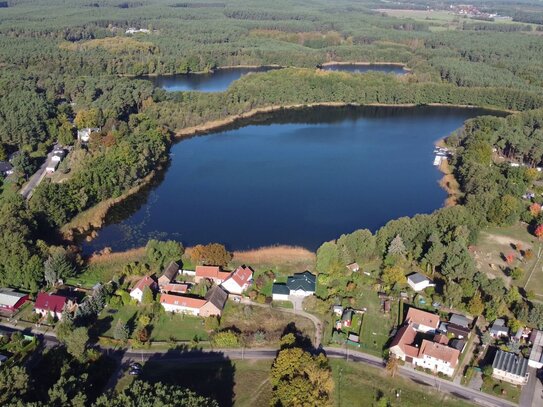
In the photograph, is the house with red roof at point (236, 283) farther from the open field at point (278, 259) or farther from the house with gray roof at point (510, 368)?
the house with gray roof at point (510, 368)

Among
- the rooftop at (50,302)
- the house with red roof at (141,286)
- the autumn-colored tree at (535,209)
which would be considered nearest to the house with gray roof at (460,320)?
the autumn-colored tree at (535,209)

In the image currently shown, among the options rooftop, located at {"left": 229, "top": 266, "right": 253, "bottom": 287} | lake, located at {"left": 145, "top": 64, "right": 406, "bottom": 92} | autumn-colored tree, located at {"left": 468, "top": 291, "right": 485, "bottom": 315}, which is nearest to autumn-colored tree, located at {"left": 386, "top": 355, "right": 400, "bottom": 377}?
autumn-colored tree, located at {"left": 468, "top": 291, "right": 485, "bottom": 315}

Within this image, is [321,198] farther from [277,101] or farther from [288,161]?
[277,101]

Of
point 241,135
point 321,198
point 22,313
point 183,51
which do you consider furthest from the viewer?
point 183,51

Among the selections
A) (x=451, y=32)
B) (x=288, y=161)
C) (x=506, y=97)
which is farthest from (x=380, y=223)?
(x=451, y=32)

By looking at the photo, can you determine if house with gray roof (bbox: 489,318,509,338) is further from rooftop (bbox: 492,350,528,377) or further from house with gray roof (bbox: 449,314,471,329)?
rooftop (bbox: 492,350,528,377)

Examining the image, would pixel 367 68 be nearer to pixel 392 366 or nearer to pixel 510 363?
pixel 510 363
